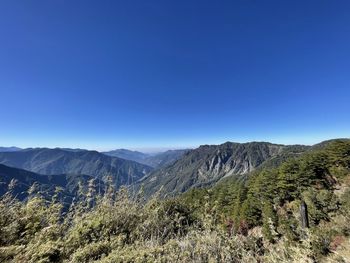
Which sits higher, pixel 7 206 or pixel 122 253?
pixel 7 206

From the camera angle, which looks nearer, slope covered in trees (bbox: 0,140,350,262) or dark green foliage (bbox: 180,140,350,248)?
slope covered in trees (bbox: 0,140,350,262)

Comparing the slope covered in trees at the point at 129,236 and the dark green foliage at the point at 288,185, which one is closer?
the slope covered in trees at the point at 129,236

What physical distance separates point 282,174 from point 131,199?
43662mm

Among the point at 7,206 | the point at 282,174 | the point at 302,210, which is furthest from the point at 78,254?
the point at 282,174

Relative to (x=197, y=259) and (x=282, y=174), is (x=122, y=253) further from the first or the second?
(x=282, y=174)

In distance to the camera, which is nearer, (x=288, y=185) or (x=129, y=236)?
(x=129, y=236)

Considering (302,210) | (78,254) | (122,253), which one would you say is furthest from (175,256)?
(302,210)

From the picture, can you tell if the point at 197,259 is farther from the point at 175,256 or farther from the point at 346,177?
the point at 346,177

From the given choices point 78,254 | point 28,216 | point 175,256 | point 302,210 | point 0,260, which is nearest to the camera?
point 0,260

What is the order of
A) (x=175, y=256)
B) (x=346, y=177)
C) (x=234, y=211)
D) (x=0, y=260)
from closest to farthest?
(x=0, y=260) < (x=175, y=256) < (x=346, y=177) < (x=234, y=211)

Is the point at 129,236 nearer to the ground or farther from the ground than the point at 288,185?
farther from the ground

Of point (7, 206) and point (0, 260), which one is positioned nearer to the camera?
point (0, 260)

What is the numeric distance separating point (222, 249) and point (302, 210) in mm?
2190

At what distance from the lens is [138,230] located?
3.95 metres
